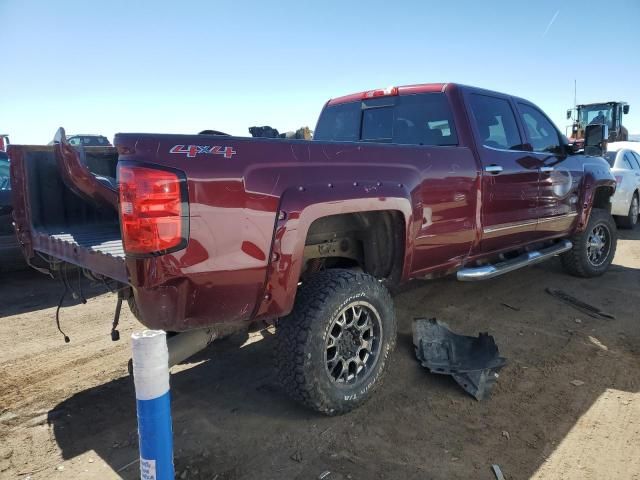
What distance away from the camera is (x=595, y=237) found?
6.00 metres

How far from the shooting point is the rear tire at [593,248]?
577cm

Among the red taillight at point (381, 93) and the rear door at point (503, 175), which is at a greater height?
the red taillight at point (381, 93)

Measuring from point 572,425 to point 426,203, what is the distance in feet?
5.31

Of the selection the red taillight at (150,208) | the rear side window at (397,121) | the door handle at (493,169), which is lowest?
the red taillight at (150,208)

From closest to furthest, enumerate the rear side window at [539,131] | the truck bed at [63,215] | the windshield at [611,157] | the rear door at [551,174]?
the truck bed at [63,215], the rear door at [551,174], the rear side window at [539,131], the windshield at [611,157]

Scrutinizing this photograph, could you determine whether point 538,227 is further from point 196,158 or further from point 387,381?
point 196,158

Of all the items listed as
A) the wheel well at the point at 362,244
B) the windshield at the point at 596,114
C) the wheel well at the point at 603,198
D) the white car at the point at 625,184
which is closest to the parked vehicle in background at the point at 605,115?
the windshield at the point at 596,114

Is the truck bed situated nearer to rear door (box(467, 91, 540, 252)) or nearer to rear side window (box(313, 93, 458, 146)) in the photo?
rear side window (box(313, 93, 458, 146))

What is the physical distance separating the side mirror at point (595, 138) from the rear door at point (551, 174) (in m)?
0.20

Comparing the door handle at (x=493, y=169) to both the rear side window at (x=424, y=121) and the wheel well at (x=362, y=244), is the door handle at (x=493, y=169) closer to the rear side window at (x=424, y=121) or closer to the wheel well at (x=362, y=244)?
the rear side window at (x=424, y=121)

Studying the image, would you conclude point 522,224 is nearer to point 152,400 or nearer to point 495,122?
point 495,122

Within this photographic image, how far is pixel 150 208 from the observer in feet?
6.66

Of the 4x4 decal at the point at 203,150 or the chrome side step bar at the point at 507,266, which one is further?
the chrome side step bar at the point at 507,266

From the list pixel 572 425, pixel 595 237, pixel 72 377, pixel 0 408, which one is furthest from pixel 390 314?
pixel 595 237
